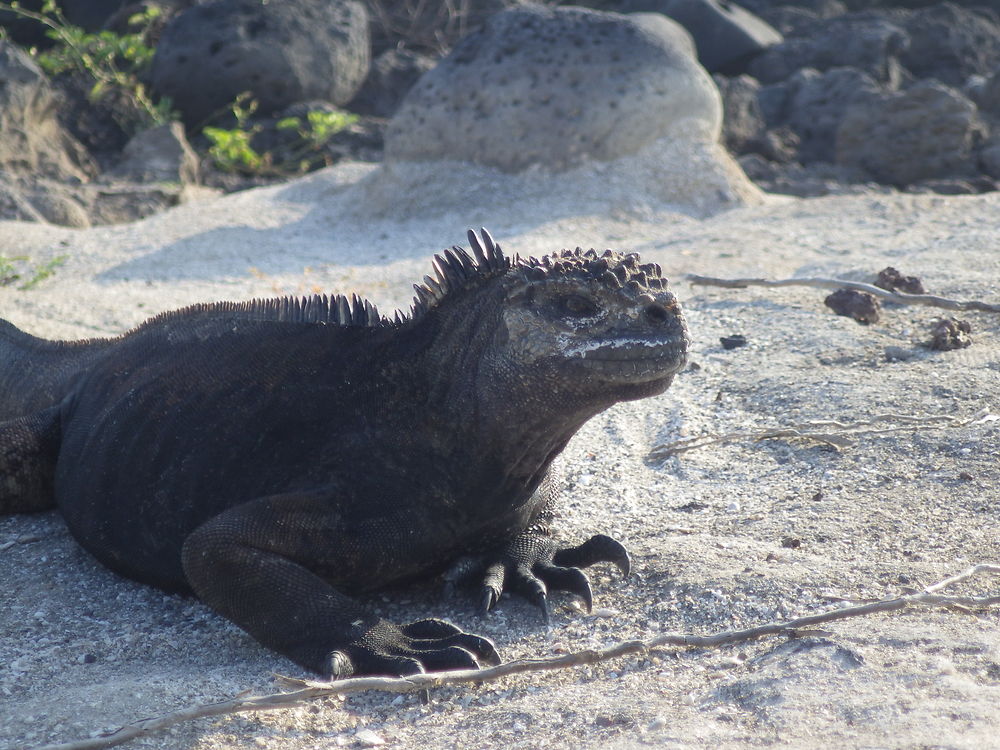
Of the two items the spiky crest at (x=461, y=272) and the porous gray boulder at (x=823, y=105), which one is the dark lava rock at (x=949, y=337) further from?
the porous gray boulder at (x=823, y=105)

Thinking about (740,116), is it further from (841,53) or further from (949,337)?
(949,337)

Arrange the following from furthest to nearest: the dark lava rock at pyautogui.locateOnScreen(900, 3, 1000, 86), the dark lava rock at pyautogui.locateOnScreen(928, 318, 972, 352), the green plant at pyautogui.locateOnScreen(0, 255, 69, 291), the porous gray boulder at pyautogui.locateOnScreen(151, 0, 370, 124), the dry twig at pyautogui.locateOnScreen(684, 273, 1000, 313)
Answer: the dark lava rock at pyautogui.locateOnScreen(900, 3, 1000, 86)
the porous gray boulder at pyautogui.locateOnScreen(151, 0, 370, 124)
the green plant at pyautogui.locateOnScreen(0, 255, 69, 291)
the dry twig at pyautogui.locateOnScreen(684, 273, 1000, 313)
the dark lava rock at pyautogui.locateOnScreen(928, 318, 972, 352)

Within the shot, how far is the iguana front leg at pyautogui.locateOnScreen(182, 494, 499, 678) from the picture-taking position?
8.74 ft

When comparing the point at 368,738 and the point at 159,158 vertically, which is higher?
the point at 368,738

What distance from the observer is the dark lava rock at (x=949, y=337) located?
468cm

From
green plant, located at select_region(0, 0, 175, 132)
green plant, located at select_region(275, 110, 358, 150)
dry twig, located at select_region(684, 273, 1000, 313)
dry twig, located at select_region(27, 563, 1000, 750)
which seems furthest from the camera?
green plant, located at select_region(0, 0, 175, 132)

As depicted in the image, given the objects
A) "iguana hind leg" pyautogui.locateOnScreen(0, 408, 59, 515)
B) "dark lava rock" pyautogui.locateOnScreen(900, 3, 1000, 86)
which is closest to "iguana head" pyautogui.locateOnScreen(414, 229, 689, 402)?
"iguana hind leg" pyautogui.locateOnScreen(0, 408, 59, 515)

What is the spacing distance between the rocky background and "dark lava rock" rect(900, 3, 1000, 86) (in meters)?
0.03

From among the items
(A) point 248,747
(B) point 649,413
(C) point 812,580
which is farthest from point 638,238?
(A) point 248,747

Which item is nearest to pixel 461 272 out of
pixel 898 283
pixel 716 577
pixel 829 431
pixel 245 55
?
pixel 716 577

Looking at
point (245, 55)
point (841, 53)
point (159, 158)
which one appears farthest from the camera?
point (841, 53)

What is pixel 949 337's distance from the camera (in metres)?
4.68

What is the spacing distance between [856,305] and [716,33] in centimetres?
985

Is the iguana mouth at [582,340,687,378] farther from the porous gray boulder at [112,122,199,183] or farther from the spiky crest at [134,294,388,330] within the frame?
the porous gray boulder at [112,122,199,183]
